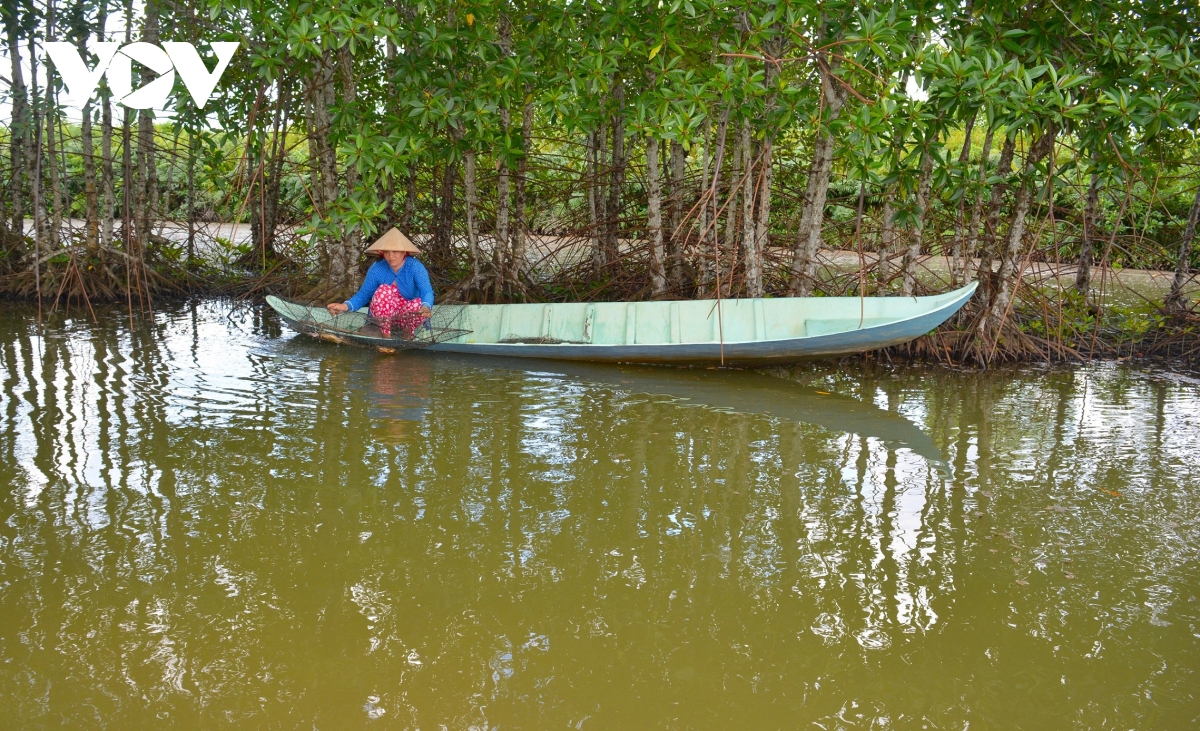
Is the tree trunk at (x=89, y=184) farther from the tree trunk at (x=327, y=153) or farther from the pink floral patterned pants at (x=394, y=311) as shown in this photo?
the pink floral patterned pants at (x=394, y=311)

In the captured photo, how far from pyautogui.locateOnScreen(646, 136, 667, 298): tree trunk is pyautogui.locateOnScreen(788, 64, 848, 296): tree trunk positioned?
1020 mm

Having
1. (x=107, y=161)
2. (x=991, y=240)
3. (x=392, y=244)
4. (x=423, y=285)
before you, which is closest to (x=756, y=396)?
(x=991, y=240)

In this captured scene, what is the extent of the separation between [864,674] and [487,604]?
116cm

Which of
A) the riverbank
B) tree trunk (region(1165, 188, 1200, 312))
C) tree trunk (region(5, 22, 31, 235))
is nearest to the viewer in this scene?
the riverbank

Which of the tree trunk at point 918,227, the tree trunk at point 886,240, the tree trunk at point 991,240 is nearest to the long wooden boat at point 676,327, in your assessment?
the tree trunk at point 918,227

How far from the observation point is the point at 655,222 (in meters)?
7.30

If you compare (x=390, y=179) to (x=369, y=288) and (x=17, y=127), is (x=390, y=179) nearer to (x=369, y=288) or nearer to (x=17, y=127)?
(x=369, y=288)

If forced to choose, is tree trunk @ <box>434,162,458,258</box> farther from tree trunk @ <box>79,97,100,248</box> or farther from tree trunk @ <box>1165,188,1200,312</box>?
tree trunk @ <box>1165,188,1200,312</box>

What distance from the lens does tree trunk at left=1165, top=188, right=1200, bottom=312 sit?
23.8 feet

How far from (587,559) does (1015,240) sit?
459cm

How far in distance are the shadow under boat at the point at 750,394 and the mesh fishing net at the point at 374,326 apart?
0.69 feet

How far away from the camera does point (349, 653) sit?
2688mm

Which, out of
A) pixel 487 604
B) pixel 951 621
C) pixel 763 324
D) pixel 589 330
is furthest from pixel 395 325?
pixel 951 621

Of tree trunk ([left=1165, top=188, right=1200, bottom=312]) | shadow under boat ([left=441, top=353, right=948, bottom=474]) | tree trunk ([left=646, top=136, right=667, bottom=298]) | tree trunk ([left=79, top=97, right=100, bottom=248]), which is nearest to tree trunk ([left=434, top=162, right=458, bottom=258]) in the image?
tree trunk ([left=646, top=136, right=667, bottom=298])
